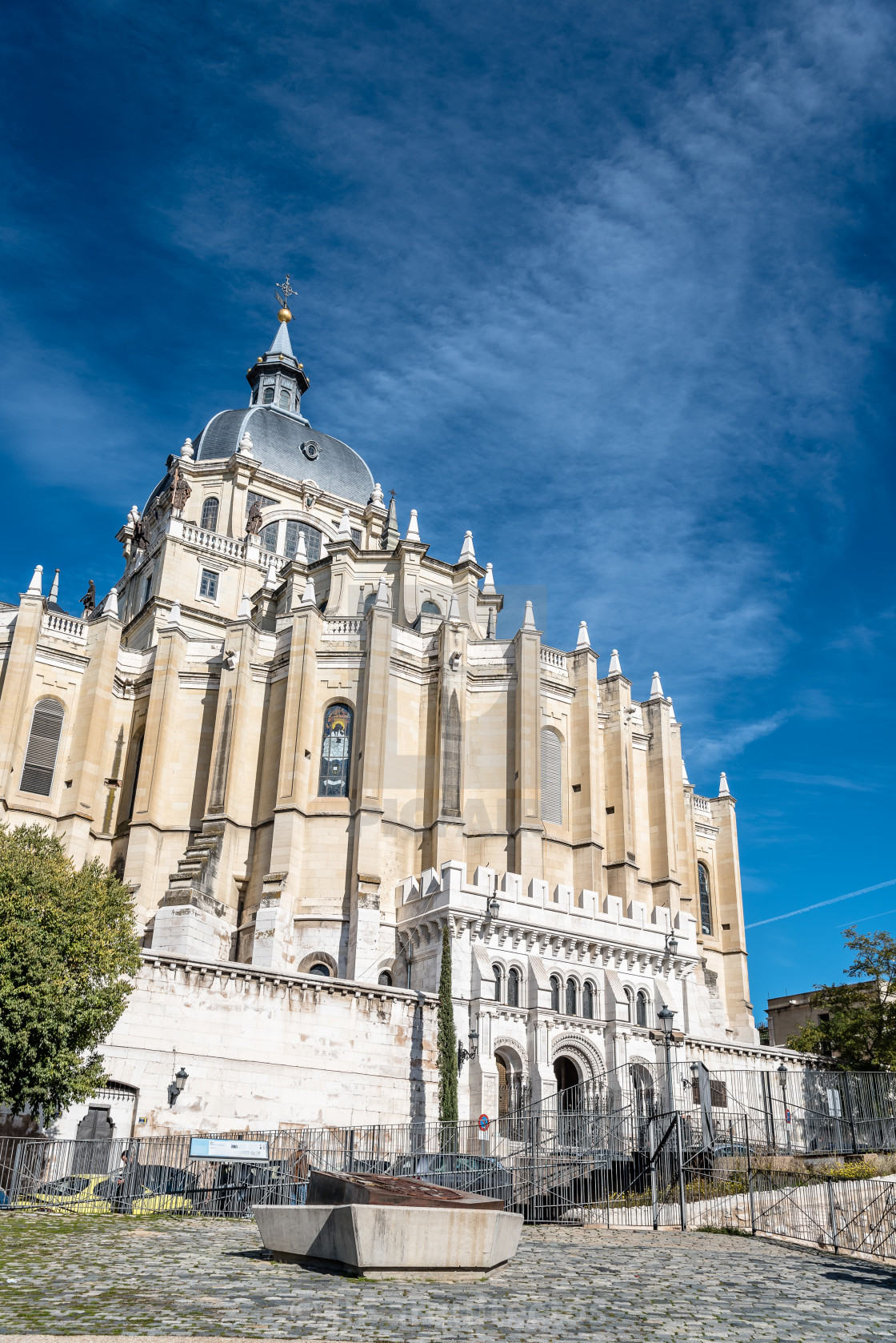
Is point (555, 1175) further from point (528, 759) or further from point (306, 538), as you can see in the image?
point (306, 538)

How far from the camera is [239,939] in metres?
39.9

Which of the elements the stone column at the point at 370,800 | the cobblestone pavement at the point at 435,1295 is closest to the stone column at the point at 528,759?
the stone column at the point at 370,800

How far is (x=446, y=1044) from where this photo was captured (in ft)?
108

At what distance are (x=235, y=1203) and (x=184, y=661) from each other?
25.9 metres

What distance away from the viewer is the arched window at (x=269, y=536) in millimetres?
61969

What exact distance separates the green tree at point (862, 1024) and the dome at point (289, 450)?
A: 129 ft

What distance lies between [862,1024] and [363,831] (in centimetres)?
1976

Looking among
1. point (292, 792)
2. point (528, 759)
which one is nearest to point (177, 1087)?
point (292, 792)

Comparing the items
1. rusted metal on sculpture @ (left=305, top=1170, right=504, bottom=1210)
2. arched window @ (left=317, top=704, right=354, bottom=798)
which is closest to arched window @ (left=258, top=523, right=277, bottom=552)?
arched window @ (left=317, top=704, right=354, bottom=798)

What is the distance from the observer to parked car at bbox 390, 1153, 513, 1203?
22.5 metres

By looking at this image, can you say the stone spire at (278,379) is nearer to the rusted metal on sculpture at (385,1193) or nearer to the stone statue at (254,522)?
the stone statue at (254,522)

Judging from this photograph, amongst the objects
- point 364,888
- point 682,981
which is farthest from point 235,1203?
point 682,981

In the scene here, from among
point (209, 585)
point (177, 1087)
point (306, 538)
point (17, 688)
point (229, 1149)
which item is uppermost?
point (306, 538)

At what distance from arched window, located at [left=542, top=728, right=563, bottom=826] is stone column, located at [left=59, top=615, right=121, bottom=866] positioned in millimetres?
17490
